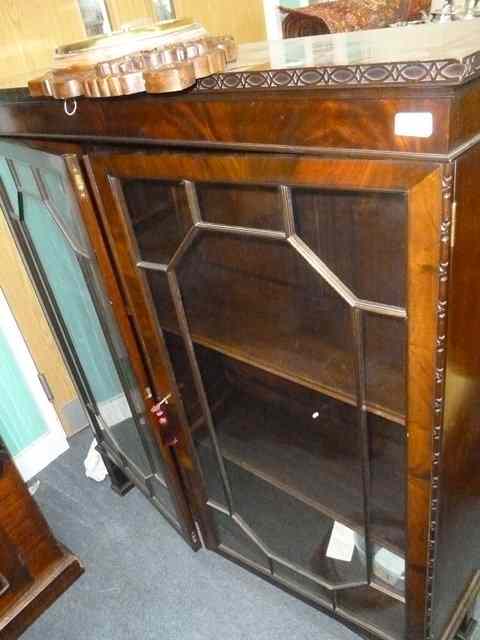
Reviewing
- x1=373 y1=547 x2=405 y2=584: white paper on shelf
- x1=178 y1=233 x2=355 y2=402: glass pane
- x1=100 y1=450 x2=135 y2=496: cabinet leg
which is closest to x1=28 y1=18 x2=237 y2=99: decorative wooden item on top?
x1=178 y1=233 x2=355 y2=402: glass pane

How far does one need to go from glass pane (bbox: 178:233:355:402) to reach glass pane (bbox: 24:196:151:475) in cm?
35

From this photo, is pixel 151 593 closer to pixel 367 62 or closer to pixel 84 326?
pixel 84 326

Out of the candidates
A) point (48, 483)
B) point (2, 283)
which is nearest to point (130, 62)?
point (2, 283)

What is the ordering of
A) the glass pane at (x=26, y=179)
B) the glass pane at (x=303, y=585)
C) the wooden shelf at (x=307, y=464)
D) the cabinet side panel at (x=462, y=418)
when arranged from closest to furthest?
the cabinet side panel at (x=462, y=418) → the wooden shelf at (x=307, y=464) → the glass pane at (x=26, y=179) → the glass pane at (x=303, y=585)

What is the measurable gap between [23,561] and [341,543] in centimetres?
84

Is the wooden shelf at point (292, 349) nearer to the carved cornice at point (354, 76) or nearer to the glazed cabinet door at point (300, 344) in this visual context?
the glazed cabinet door at point (300, 344)

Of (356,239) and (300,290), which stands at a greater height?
(356,239)

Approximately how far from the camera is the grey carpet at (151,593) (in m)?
1.31

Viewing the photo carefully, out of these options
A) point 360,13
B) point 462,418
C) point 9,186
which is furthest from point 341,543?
point 360,13

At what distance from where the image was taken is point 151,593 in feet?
4.63

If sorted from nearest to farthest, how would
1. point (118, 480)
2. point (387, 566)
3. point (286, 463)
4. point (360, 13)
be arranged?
point (387, 566) < point (286, 463) < point (360, 13) < point (118, 480)

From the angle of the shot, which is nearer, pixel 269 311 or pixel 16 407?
pixel 269 311

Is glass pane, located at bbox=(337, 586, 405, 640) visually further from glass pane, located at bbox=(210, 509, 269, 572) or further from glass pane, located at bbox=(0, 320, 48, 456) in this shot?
glass pane, located at bbox=(0, 320, 48, 456)

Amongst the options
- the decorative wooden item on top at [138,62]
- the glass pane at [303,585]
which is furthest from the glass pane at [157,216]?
the glass pane at [303,585]
